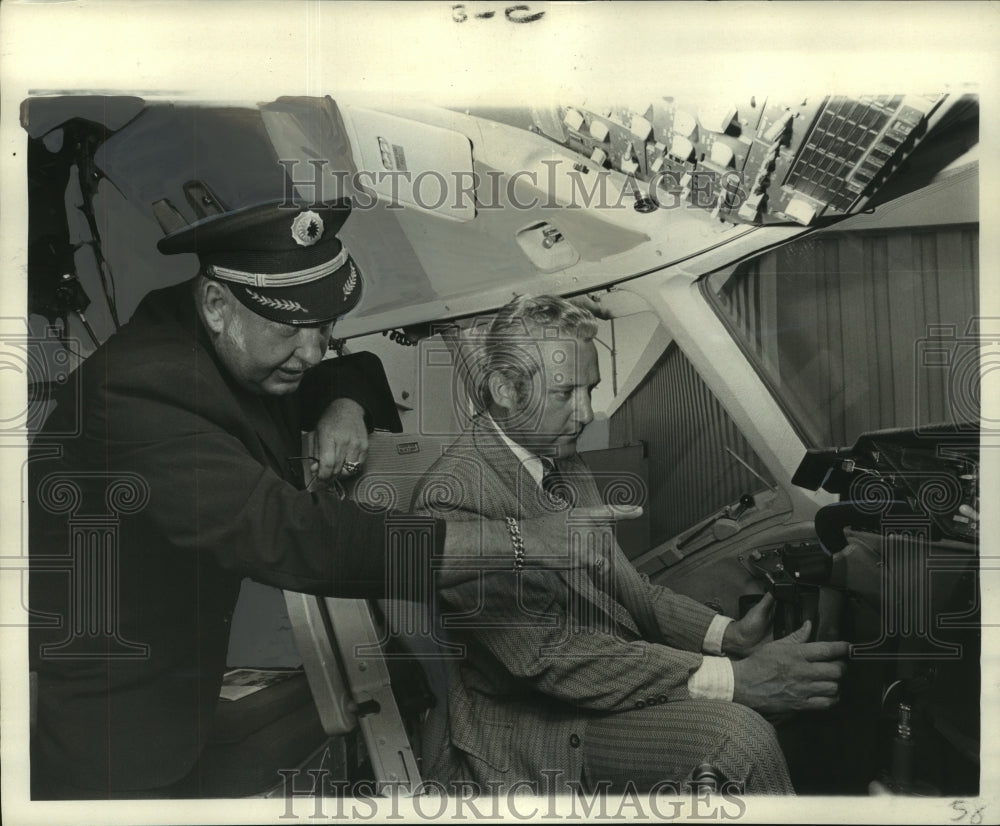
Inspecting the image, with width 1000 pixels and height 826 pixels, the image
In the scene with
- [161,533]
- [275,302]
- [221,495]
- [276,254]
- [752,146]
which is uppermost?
[752,146]

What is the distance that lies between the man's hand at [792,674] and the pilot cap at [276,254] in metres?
1.47

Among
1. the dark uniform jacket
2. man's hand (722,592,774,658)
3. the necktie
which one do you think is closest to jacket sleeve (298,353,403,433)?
the dark uniform jacket

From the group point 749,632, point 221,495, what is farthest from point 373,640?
point 749,632

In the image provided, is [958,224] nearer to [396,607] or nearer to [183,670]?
[396,607]

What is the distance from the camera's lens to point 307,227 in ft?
9.15

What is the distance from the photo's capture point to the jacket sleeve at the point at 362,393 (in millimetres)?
2797

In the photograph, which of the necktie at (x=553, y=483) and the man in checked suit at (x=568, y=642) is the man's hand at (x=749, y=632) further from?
A: the necktie at (x=553, y=483)

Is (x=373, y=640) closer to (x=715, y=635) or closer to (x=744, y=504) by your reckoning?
(x=715, y=635)

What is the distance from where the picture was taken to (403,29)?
9.34 ft

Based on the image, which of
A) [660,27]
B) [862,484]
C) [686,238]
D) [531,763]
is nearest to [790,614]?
[862,484]

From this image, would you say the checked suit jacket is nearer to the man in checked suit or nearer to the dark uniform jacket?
the man in checked suit

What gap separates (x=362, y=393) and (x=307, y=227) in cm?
47
